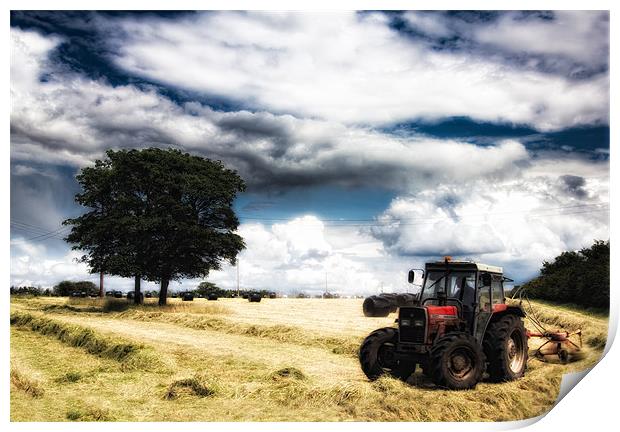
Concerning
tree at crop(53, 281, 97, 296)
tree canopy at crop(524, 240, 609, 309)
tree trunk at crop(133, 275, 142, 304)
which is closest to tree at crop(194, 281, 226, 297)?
tree at crop(53, 281, 97, 296)

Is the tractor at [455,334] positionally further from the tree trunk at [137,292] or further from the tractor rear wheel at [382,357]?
the tree trunk at [137,292]

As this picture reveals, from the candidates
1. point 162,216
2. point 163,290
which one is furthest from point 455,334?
point 163,290

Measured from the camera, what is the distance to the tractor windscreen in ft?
44.2

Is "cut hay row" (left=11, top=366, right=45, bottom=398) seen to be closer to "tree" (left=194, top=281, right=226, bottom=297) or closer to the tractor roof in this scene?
the tractor roof

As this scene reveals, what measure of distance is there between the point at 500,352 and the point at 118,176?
30.4 m

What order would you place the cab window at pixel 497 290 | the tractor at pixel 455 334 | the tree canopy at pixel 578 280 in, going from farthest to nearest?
the tree canopy at pixel 578 280 → the cab window at pixel 497 290 → the tractor at pixel 455 334

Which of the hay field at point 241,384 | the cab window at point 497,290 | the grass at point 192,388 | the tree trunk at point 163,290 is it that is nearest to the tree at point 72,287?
the tree trunk at point 163,290

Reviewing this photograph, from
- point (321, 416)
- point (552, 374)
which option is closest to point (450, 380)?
point (321, 416)

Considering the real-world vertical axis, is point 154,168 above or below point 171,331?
above

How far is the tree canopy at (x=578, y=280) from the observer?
26092mm

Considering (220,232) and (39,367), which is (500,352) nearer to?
(39,367)

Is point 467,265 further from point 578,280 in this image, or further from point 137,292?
point 137,292

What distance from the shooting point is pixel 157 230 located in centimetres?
3675

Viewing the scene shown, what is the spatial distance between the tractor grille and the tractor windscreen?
95cm
